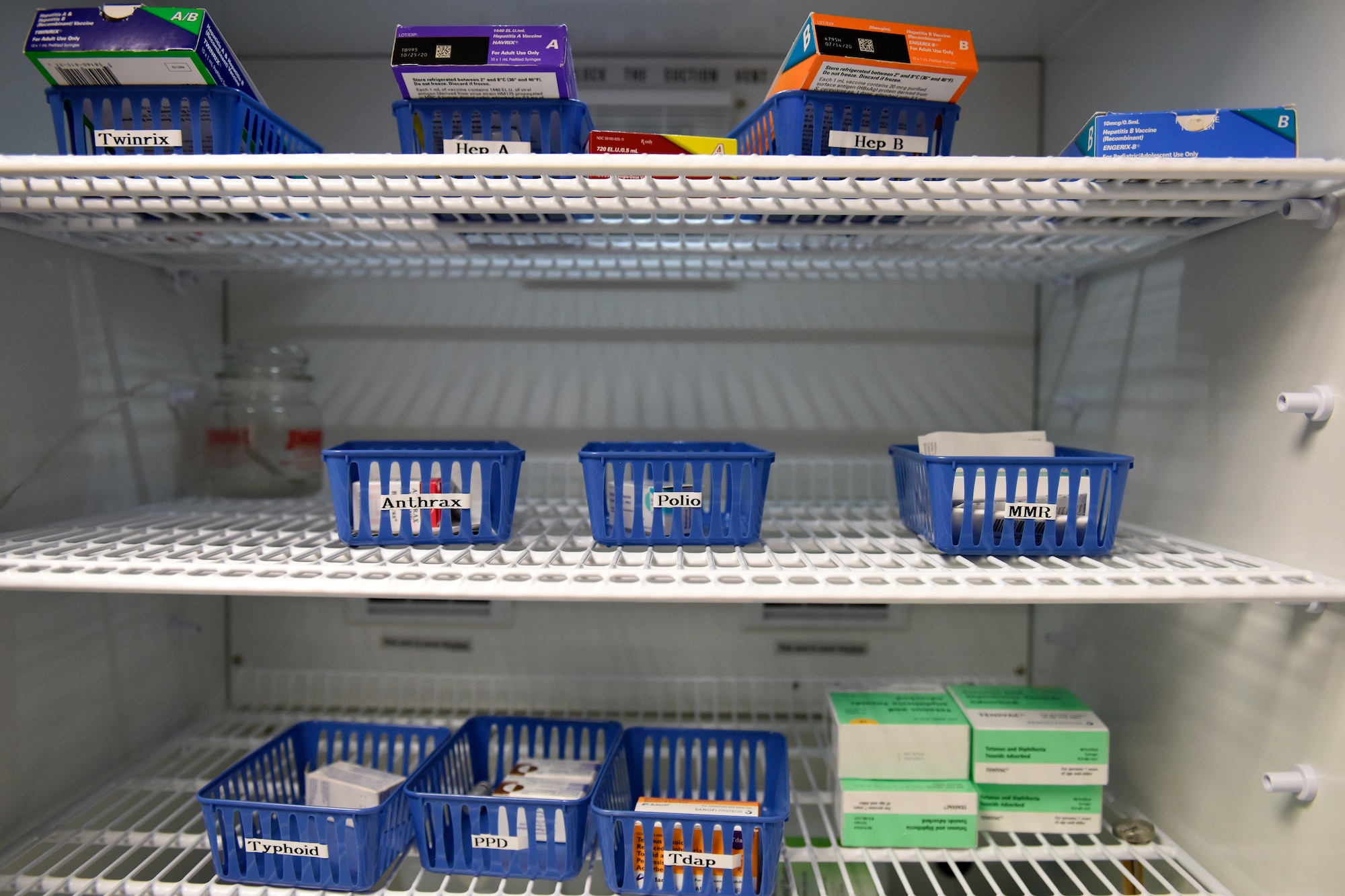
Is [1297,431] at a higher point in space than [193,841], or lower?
higher

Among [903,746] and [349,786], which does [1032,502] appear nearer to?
[903,746]

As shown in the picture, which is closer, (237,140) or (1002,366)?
(237,140)

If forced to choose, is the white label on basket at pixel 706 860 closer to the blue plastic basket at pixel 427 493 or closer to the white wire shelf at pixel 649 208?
the blue plastic basket at pixel 427 493

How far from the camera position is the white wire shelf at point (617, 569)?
2.54 feet

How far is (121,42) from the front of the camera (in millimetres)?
807

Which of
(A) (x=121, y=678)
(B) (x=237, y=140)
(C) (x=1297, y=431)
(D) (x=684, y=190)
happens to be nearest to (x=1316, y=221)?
(C) (x=1297, y=431)

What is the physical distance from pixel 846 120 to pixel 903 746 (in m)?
0.80

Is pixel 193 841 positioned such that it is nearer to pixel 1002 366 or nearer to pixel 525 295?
pixel 525 295

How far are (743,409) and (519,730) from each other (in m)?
0.66

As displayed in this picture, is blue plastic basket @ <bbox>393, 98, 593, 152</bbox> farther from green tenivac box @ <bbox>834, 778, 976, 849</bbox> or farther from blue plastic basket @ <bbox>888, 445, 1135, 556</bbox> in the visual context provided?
green tenivac box @ <bbox>834, 778, 976, 849</bbox>

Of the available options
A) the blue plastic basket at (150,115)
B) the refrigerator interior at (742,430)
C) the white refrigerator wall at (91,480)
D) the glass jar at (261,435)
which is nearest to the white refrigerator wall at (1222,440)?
the refrigerator interior at (742,430)

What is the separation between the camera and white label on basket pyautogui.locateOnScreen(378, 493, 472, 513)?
94 cm

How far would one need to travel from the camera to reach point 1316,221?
2.57ft

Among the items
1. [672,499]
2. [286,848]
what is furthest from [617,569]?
[286,848]
